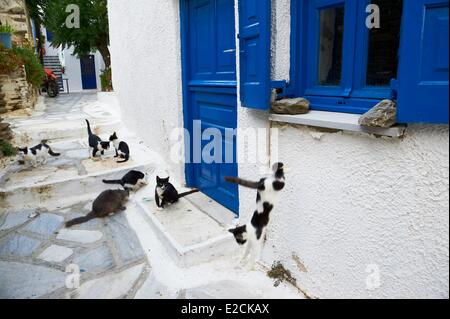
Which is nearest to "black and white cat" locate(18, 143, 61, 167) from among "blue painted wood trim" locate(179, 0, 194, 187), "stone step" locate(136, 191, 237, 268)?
"stone step" locate(136, 191, 237, 268)

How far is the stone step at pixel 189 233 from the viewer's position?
3.11 meters

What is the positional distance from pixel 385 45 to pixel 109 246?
3.16 metres

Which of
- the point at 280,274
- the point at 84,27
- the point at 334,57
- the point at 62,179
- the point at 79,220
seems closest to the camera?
the point at 334,57

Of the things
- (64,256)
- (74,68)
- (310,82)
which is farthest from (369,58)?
(74,68)

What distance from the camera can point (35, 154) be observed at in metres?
5.48

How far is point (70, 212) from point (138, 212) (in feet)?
3.09

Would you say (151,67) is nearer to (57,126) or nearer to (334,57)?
(334,57)

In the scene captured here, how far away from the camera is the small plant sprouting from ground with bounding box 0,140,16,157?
5934mm

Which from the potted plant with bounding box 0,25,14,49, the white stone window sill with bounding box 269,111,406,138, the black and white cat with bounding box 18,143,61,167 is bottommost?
the black and white cat with bounding box 18,143,61,167

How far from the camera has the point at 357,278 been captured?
2.21 meters

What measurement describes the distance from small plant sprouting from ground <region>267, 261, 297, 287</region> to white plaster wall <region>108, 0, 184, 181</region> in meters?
2.23

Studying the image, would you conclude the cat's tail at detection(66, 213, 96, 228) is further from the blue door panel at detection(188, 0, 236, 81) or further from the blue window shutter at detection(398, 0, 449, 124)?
the blue window shutter at detection(398, 0, 449, 124)
